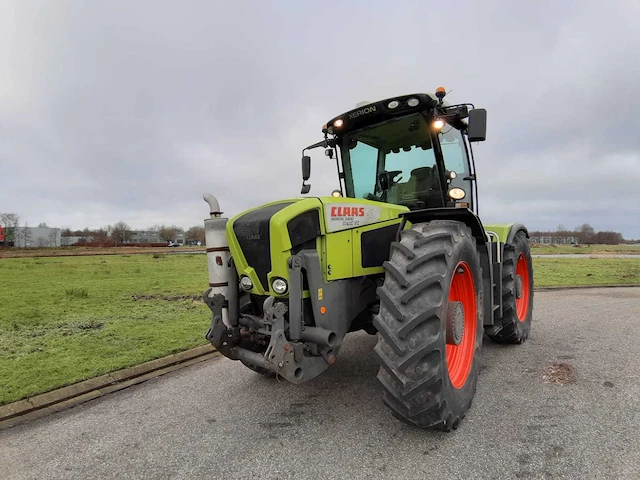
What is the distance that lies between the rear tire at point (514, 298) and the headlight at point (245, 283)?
3.32 meters

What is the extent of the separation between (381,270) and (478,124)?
177 centimetres

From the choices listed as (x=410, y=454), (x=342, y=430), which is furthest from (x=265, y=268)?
(x=410, y=454)

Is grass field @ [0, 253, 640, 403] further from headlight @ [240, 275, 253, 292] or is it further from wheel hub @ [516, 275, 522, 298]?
wheel hub @ [516, 275, 522, 298]

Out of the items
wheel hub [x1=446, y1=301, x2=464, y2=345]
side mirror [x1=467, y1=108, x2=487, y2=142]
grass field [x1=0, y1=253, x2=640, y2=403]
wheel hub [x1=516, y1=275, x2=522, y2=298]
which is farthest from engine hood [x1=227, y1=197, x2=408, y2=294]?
wheel hub [x1=516, y1=275, x2=522, y2=298]

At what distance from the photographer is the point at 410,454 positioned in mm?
2695

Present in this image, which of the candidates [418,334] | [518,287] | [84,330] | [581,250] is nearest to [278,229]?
[418,334]

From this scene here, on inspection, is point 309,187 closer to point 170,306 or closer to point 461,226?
point 461,226

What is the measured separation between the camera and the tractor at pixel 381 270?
2697 mm

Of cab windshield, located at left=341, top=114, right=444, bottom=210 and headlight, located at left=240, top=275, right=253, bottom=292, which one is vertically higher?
cab windshield, located at left=341, top=114, right=444, bottom=210

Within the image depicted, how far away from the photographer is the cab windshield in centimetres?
431

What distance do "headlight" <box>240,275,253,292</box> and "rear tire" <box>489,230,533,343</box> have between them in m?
3.32

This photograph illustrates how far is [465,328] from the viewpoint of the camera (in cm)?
385

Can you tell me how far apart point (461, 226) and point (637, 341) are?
14.0 feet

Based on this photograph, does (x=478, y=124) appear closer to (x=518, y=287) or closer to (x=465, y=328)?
(x=465, y=328)
